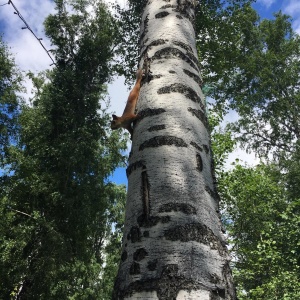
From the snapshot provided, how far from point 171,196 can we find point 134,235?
0.17 metres

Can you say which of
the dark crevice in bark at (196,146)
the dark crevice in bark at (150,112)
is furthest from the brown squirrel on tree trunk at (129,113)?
the dark crevice in bark at (196,146)

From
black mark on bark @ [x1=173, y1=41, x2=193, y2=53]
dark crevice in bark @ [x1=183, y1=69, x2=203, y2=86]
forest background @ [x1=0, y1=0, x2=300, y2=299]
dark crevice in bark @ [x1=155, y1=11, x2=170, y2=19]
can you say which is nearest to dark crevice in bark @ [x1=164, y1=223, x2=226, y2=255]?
dark crevice in bark @ [x1=183, y1=69, x2=203, y2=86]

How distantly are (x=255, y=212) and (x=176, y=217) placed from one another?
10.5 m

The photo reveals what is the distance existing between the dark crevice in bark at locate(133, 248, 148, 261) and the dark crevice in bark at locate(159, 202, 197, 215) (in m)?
0.13

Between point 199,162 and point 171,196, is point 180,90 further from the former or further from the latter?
point 171,196

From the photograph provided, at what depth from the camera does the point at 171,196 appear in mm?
1065

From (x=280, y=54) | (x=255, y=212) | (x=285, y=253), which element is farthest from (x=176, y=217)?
(x=280, y=54)

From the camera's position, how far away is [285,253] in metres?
9.66

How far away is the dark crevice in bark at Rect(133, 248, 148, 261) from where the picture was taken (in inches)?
38.2

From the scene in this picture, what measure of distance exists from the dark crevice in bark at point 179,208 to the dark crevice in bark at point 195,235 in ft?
0.14

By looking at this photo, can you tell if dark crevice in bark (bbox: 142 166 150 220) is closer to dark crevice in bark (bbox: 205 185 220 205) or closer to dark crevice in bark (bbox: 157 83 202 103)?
dark crevice in bark (bbox: 205 185 220 205)

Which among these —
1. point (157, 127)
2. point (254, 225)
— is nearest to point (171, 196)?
point (157, 127)

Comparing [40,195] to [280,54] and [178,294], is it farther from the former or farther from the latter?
[280,54]

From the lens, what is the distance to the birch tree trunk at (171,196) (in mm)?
923
